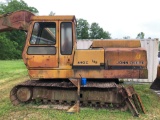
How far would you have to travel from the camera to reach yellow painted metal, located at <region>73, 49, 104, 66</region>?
293 inches

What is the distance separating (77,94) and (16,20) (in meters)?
3.17

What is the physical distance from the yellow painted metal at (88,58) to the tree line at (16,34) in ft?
76.3

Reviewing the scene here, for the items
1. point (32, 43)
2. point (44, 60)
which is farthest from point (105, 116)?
point (32, 43)

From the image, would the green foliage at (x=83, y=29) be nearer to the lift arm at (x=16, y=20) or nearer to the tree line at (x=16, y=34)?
the tree line at (x=16, y=34)

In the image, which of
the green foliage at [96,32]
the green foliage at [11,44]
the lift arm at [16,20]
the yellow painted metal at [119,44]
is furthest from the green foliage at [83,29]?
the lift arm at [16,20]

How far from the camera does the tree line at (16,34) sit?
52000 millimetres

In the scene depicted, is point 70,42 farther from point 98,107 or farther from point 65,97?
point 98,107

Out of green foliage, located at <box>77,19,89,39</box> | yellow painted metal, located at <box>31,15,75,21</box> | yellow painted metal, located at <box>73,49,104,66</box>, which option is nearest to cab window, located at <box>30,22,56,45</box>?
yellow painted metal, located at <box>31,15,75,21</box>

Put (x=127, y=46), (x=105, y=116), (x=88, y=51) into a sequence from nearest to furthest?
(x=105, y=116) → (x=88, y=51) → (x=127, y=46)

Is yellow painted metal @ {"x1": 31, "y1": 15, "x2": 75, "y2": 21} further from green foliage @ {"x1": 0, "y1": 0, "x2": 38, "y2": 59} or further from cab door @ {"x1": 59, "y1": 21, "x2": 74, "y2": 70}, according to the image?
green foliage @ {"x1": 0, "y1": 0, "x2": 38, "y2": 59}

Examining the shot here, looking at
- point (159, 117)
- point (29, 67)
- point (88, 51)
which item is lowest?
point (159, 117)

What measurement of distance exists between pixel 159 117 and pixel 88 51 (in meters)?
2.85

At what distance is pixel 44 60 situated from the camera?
748 centimetres

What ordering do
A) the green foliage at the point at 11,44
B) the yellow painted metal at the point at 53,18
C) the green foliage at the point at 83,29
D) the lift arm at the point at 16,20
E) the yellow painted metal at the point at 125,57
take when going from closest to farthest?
the yellow painted metal at the point at 125,57 → the yellow painted metal at the point at 53,18 → the lift arm at the point at 16,20 → the green foliage at the point at 11,44 → the green foliage at the point at 83,29
